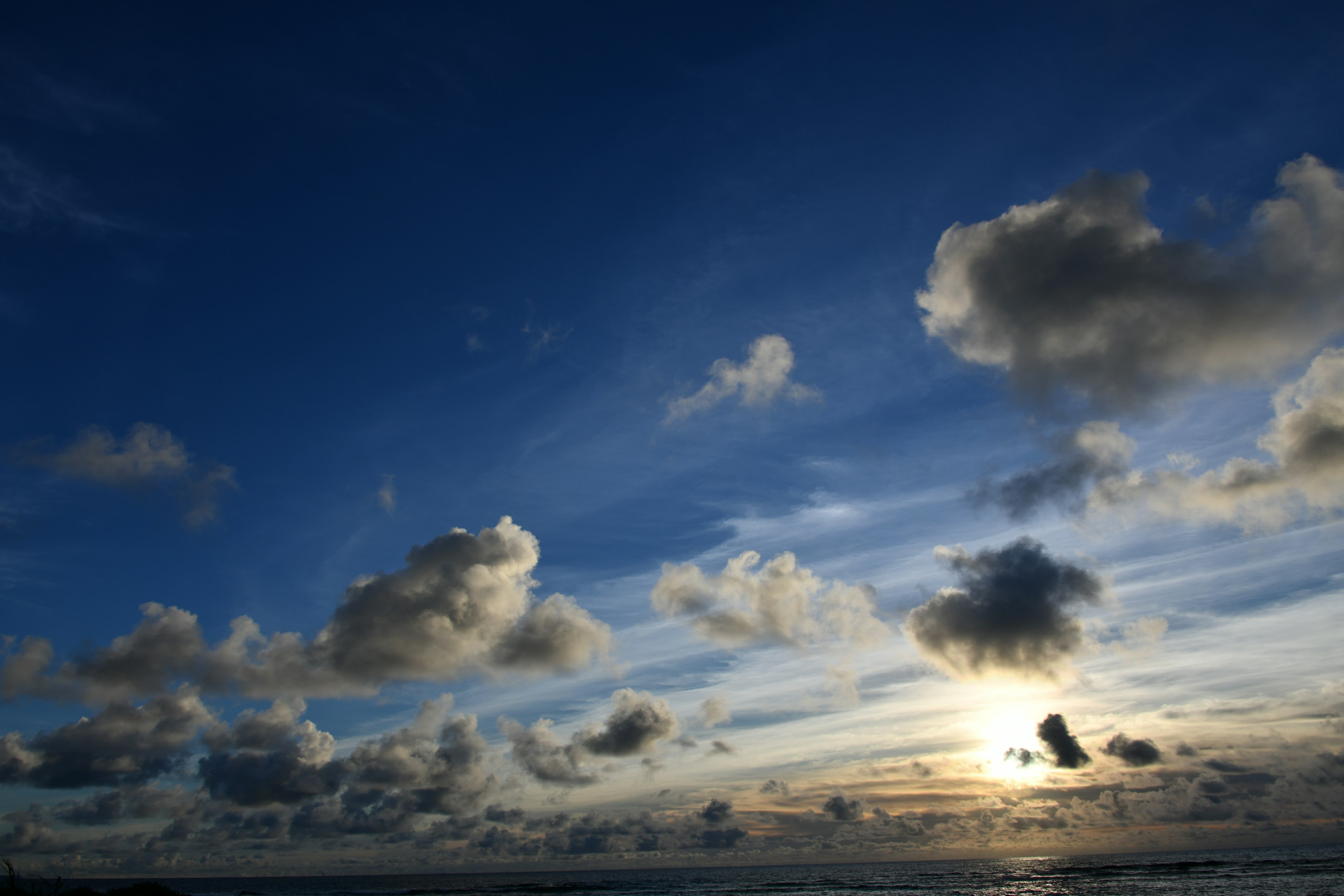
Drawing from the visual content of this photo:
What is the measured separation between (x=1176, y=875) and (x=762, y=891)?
111800 millimetres

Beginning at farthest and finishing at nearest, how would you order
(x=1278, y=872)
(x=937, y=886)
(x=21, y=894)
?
(x=937, y=886), (x=1278, y=872), (x=21, y=894)

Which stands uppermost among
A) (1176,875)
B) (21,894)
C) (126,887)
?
(21,894)

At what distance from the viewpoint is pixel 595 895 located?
199625mm

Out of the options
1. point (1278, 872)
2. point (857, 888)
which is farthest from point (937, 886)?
point (1278, 872)

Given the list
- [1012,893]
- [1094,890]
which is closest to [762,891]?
[1012,893]

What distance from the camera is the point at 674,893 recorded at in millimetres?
194625

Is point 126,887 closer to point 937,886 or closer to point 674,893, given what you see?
point 674,893

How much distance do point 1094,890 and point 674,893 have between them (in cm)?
10422

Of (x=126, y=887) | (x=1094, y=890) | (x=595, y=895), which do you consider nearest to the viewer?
(x=126, y=887)

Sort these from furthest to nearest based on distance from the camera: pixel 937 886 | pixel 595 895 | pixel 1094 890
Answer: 1. pixel 595 895
2. pixel 937 886
3. pixel 1094 890

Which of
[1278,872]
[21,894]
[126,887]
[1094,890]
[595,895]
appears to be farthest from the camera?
[595,895]

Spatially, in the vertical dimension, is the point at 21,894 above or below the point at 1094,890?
above

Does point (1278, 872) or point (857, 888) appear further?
point (857, 888)

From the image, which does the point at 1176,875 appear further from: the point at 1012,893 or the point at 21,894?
the point at 21,894
